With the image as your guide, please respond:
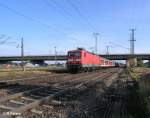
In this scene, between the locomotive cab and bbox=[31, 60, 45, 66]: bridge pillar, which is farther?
bbox=[31, 60, 45, 66]: bridge pillar

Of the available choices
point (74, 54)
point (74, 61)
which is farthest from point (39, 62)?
point (74, 61)

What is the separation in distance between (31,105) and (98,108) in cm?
260

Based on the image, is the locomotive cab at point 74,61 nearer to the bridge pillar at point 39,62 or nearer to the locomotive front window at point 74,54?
the locomotive front window at point 74,54

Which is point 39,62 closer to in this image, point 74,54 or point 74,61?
point 74,54

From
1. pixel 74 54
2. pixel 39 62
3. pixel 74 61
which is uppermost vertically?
pixel 39 62

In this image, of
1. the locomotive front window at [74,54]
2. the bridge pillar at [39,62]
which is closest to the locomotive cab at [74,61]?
the locomotive front window at [74,54]

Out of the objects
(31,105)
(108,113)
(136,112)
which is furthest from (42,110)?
(136,112)

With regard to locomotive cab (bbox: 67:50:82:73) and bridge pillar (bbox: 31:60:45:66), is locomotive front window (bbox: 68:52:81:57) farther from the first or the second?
bridge pillar (bbox: 31:60:45:66)

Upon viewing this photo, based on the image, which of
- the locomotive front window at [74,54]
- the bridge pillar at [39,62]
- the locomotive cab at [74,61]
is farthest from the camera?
the bridge pillar at [39,62]

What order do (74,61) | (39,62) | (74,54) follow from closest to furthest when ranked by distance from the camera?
1. (74,61)
2. (74,54)
3. (39,62)

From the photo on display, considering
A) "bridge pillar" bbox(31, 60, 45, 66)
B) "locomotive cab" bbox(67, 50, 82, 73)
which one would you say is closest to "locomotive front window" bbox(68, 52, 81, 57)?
"locomotive cab" bbox(67, 50, 82, 73)

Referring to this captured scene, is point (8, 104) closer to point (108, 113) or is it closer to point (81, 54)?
point (108, 113)

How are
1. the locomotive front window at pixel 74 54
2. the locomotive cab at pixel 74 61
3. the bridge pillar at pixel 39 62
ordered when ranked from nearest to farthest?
the locomotive cab at pixel 74 61 < the locomotive front window at pixel 74 54 < the bridge pillar at pixel 39 62

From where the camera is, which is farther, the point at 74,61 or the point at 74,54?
the point at 74,54
